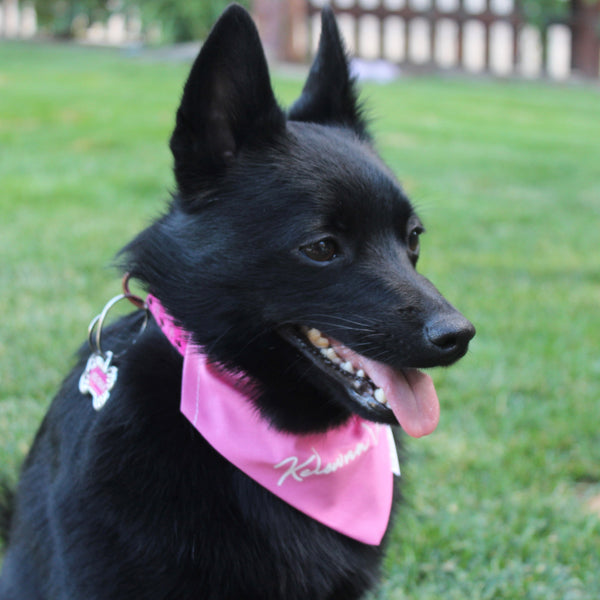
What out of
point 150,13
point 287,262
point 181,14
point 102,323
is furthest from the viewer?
point 150,13

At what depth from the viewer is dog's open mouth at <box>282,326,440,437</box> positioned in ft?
6.33

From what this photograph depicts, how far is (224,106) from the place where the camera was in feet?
6.85

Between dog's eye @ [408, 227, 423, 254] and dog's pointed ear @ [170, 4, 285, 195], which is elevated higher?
dog's pointed ear @ [170, 4, 285, 195]

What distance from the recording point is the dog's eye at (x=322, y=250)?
76.9 inches

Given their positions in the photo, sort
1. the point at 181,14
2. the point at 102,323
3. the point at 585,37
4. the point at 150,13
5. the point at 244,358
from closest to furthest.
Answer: the point at 244,358, the point at 102,323, the point at 181,14, the point at 150,13, the point at 585,37

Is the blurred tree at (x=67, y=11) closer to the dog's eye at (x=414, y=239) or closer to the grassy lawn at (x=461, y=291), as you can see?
the grassy lawn at (x=461, y=291)

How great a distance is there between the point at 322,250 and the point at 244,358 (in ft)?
1.13

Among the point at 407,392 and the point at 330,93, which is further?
the point at 330,93

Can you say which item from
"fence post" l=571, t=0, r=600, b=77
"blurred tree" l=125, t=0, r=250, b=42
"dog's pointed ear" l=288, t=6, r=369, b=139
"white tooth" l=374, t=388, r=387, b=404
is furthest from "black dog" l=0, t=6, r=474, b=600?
"fence post" l=571, t=0, r=600, b=77

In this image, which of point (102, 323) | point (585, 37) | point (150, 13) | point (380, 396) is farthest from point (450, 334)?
point (585, 37)

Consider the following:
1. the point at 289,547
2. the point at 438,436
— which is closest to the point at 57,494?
the point at 289,547

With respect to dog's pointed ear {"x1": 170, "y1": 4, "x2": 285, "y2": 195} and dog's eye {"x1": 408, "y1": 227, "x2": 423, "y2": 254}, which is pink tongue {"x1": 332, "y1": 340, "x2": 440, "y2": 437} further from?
dog's pointed ear {"x1": 170, "y1": 4, "x2": 285, "y2": 195}

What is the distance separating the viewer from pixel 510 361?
4.28 metres

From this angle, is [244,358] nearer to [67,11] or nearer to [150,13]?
[150,13]
